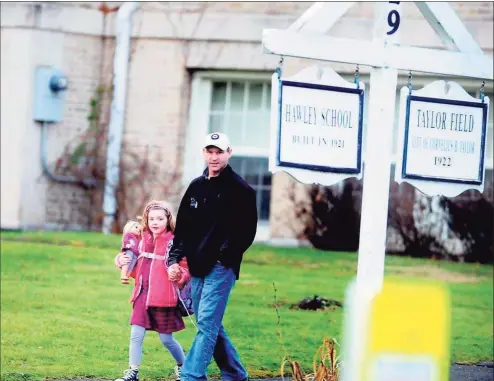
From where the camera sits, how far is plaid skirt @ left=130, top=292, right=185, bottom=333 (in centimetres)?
802

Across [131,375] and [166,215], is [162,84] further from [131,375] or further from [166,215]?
[131,375]

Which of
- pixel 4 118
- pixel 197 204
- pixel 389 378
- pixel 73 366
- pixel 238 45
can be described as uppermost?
pixel 238 45

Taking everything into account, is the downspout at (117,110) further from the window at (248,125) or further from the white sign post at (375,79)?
the white sign post at (375,79)

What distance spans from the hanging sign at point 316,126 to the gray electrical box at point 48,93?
8.66 m

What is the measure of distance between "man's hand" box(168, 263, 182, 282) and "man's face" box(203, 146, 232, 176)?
620 millimetres

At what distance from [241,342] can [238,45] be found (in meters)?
6.12

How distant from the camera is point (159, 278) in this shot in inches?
313

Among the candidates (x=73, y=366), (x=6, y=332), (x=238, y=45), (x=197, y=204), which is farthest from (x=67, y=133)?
(x=197, y=204)

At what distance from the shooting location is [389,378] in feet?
12.8

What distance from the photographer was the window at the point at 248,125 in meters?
15.6

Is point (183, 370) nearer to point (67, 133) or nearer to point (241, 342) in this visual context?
point (241, 342)

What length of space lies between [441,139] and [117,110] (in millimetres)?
8876

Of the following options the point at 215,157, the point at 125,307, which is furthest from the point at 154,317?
the point at 125,307

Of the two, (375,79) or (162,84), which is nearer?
(375,79)
